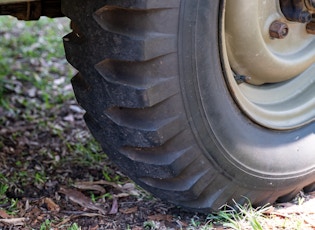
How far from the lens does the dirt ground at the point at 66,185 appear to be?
93.3 inches

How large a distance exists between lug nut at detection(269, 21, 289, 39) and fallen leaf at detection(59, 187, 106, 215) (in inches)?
35.2

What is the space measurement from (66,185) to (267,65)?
37.9 inches

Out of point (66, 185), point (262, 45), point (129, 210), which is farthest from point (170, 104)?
point (66, 185)

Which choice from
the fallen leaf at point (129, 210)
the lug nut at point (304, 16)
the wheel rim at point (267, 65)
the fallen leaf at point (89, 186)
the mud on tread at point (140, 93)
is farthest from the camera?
the fallen leaf at point (89, 186)

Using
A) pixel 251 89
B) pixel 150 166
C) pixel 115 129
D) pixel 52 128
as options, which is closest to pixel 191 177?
pixel 150 166

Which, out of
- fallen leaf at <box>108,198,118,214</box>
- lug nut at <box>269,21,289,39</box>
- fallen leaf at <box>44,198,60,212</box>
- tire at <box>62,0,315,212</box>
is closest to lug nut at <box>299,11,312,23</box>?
lug nut at <box>269,21,289,39</box>

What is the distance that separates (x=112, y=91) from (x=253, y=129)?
0.54m

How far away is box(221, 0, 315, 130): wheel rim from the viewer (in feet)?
7.35

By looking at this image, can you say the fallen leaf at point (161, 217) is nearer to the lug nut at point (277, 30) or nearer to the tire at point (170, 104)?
the tire at point (170, 104)

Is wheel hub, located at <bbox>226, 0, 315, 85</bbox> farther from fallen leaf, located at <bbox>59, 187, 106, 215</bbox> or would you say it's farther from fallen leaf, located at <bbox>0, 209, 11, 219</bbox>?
fallen leaf, located at <bbox>0, 209, 11, 219</bbox>

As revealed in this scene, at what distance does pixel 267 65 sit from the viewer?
7.82 ft

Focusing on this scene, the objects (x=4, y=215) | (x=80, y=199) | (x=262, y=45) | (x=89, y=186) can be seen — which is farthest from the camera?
(x=89, y=186)

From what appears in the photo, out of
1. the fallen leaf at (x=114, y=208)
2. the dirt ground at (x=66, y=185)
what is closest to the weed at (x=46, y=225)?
the dirt ground at (x=66, y=185)

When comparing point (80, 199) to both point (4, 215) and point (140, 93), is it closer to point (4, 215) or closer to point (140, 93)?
point (4, 215)
